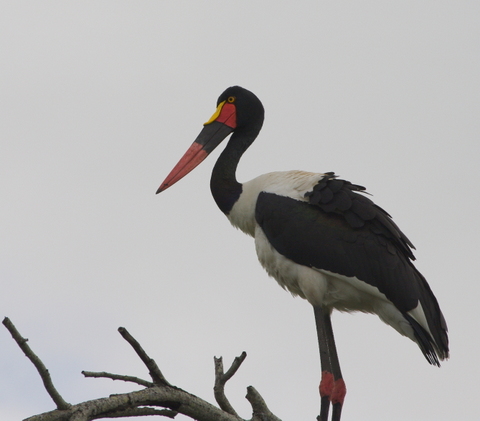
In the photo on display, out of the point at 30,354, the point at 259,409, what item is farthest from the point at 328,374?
the point at 30,354

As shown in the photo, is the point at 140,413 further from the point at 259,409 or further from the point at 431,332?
the point at 431,332

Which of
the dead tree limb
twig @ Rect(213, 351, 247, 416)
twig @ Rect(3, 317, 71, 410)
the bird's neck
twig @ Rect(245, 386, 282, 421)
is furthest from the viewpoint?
the bird's neck

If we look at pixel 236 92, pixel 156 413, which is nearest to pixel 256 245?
pixel 236 92

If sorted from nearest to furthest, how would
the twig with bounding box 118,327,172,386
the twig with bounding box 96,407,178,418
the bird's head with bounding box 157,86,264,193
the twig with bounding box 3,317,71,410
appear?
1. the twig with bounding box 3,317,71,410
2. the twig with bounding box 118,327,172,386
3. the twig with bounding box 96,407,178,418
4. the bird's head with bounding box 157,86,264,193

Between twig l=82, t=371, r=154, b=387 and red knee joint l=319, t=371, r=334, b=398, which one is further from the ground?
red knee joint l=319, t=371, r=334, b=398

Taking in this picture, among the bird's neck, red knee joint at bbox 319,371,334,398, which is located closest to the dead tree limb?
red knee joint at bbox 319,371,334,398

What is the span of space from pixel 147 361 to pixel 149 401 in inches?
11.8

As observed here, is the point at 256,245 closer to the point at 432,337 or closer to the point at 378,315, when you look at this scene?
the point at 378,315

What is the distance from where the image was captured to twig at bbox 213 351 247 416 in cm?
481

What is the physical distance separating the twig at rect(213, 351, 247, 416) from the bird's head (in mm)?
3480

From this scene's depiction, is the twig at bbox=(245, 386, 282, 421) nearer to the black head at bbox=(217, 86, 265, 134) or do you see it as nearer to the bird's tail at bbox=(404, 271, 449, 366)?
the bird's tail at bbox=(404, 271, 449, 366)

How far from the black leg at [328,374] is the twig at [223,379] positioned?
1830 mm

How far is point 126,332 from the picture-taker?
4.14 meters

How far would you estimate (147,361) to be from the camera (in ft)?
14.3
